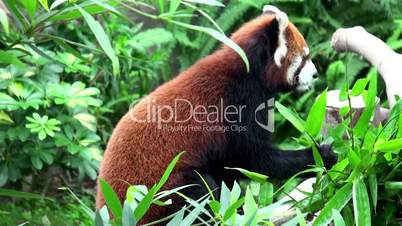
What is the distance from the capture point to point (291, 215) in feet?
6.57

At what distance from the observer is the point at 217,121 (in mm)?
2887

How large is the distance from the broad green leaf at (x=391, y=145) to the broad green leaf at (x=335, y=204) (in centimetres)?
13

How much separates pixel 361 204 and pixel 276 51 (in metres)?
1.30

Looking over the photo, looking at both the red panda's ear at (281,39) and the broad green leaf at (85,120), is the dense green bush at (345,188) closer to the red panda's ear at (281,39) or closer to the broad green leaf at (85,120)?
the red panda's ear at (281,39)

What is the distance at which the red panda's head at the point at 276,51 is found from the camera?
9.78ft

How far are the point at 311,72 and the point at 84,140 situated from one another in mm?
1318

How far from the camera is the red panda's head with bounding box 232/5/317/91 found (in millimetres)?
2982

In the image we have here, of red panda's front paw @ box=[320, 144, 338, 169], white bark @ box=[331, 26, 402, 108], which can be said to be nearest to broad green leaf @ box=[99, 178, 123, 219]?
red panda's front paw @ box=[320, 144, 338, 169]

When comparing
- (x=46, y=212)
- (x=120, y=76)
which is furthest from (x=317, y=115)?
(x=120, y=76)

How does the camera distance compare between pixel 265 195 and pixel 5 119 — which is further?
pixel 5 119

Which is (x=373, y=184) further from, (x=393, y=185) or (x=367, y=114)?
(x=367, y=114)

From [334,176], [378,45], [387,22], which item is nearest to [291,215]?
[334,176]

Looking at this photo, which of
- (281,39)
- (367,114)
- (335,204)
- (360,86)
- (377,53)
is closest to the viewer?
(335,204)

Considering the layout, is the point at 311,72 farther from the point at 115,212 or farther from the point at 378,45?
the point at 115,212
